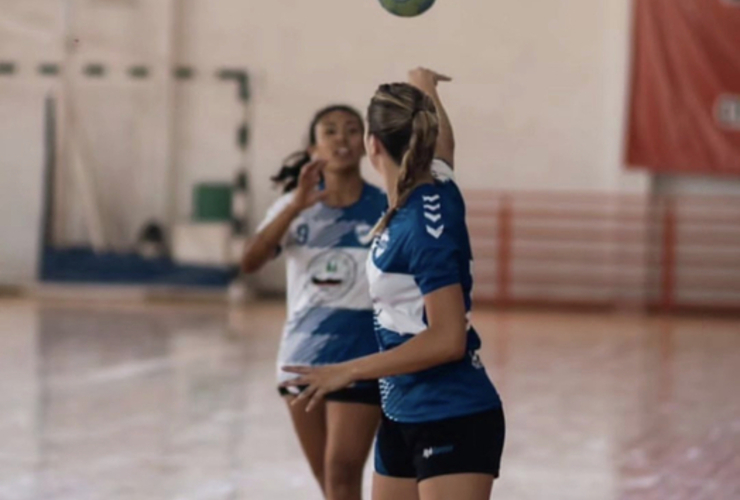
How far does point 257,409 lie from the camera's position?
11.0 meters

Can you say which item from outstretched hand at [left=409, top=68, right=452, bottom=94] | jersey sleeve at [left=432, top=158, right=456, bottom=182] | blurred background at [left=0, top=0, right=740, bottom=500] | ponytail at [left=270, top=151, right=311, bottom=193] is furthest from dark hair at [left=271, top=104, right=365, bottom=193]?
blurred background at [left=0, top=0, right=740, bottom=500]

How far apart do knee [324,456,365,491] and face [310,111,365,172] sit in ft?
3.68

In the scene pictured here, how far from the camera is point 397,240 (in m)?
4.20

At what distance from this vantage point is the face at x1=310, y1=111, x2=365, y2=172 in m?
6.19

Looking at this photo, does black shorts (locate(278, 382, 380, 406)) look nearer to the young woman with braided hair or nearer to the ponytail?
the ponytail

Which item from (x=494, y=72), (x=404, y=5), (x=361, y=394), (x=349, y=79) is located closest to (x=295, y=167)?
(x=361, y=394)

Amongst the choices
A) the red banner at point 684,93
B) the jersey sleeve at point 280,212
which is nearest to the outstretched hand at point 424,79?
the jersey sleeve at point 280,212

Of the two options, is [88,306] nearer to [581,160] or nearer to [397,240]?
Result: [581,160]

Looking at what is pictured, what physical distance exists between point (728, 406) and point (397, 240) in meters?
→ 8.02

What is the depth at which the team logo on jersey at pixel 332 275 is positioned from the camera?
6.26 m

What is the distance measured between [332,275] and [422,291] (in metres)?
2.18

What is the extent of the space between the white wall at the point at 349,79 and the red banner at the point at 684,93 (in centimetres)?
28

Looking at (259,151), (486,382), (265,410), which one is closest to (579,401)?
(265,410)

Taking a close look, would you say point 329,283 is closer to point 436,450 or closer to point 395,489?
point 395,489
